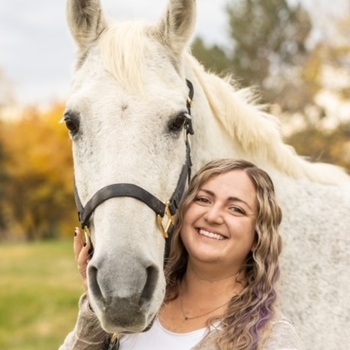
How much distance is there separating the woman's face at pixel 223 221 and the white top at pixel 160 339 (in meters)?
0.35

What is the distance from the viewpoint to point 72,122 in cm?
285

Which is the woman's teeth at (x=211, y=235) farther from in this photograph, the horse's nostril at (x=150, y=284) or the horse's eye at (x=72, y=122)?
the horse's eye at (x=72, y=122)

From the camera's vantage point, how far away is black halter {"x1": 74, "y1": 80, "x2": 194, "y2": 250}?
2.59 metres

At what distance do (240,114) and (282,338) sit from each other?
4.91 ft

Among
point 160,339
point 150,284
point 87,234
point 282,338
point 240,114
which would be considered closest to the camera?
point 150,284

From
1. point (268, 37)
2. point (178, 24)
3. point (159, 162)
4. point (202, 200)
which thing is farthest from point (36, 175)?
point (159, 162)

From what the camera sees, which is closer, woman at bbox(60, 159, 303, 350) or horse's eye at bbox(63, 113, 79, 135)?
woman at bbox(60, 159, 303, 350)

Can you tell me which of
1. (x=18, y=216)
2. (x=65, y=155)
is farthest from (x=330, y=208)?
(x=18, y=216)

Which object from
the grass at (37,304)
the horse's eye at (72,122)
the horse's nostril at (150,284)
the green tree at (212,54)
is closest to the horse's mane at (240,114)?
the horse's eye at (72,122)

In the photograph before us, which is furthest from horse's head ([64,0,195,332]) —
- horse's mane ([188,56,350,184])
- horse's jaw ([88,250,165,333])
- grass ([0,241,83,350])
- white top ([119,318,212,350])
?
grass ([0,241,83,350])

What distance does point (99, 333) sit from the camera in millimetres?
2916

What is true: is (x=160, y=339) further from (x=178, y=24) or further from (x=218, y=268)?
(x=178, y=24)

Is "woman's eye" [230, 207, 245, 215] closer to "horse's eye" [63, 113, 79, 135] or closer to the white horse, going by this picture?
the white horse

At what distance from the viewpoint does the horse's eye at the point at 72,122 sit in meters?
2.83
